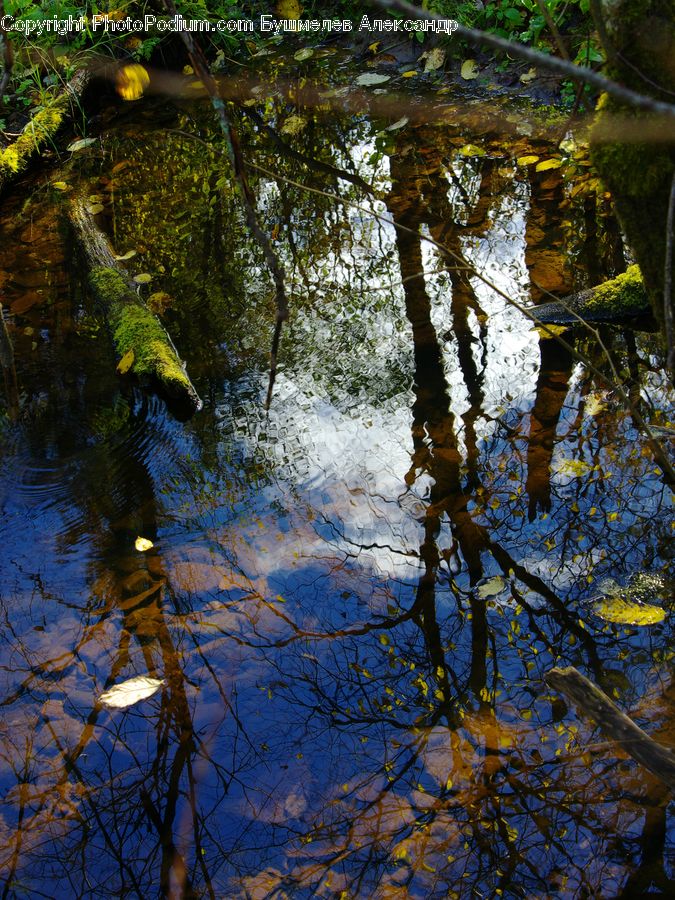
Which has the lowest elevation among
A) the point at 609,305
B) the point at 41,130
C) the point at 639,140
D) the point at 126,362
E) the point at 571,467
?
the point at 571,467

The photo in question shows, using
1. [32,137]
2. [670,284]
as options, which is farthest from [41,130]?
[670,284]

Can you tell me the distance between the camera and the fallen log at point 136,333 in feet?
13.0

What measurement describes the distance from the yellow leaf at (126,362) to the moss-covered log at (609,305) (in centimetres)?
223

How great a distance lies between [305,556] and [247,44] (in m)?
8.30

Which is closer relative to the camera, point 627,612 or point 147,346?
point 627,612

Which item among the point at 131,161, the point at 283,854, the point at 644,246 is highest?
the point at 131,161

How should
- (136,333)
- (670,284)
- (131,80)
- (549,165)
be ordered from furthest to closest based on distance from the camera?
(131,80) → (549,165) → (136,333) → (670,284)

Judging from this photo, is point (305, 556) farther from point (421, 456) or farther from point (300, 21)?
point (300, 21)

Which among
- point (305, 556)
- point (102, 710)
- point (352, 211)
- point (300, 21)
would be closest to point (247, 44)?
point (300, 21)

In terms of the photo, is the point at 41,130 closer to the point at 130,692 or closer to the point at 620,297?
the point at 620,297

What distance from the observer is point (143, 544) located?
3.20 meters

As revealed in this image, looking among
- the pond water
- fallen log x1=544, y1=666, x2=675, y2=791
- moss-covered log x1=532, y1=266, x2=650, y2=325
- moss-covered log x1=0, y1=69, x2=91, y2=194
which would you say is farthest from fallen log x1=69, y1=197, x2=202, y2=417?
fallen log x1=544, y1=666, x2=675, y2=791

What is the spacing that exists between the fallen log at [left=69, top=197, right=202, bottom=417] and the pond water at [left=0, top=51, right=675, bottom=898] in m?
0.14

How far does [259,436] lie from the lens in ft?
12.2
